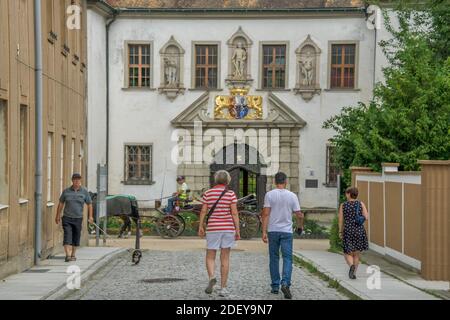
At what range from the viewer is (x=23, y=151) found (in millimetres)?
19141

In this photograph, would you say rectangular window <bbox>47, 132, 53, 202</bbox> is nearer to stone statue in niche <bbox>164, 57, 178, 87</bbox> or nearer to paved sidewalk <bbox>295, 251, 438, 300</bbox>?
A: paved sidewalk <bbox>295, 251, 438, 300</bbox>

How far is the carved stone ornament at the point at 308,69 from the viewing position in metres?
44.1

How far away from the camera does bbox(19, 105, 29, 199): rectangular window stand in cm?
1909

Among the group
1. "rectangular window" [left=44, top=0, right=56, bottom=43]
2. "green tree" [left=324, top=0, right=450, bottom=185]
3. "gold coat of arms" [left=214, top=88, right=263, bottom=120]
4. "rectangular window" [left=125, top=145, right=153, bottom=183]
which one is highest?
"rectangular window" [left=44, top=0, right=56, bottom=43]

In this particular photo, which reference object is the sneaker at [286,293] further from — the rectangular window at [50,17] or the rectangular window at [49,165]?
the rectangular window at [50,17]

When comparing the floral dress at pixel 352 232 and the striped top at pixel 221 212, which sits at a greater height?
the striped top at pixel 221 212

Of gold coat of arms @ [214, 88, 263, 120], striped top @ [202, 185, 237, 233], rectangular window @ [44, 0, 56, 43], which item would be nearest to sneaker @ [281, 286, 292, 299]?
striped top @ [202, 185, 237, 233]

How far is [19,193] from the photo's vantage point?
734 inches

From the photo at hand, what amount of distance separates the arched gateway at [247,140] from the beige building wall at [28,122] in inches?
695

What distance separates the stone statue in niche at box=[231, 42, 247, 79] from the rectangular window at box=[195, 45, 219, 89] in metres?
0.82

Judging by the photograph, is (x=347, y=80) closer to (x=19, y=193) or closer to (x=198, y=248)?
(x=198, y=248)

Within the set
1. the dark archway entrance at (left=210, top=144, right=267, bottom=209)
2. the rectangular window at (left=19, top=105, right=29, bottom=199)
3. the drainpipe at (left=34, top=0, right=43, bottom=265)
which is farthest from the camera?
the dark archway entrance at (left=210, top=144, right=267, bottom=209)

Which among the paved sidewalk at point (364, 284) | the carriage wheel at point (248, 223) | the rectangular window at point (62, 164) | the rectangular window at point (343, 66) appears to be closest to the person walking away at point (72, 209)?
the rectangular window at point (62, 164)
